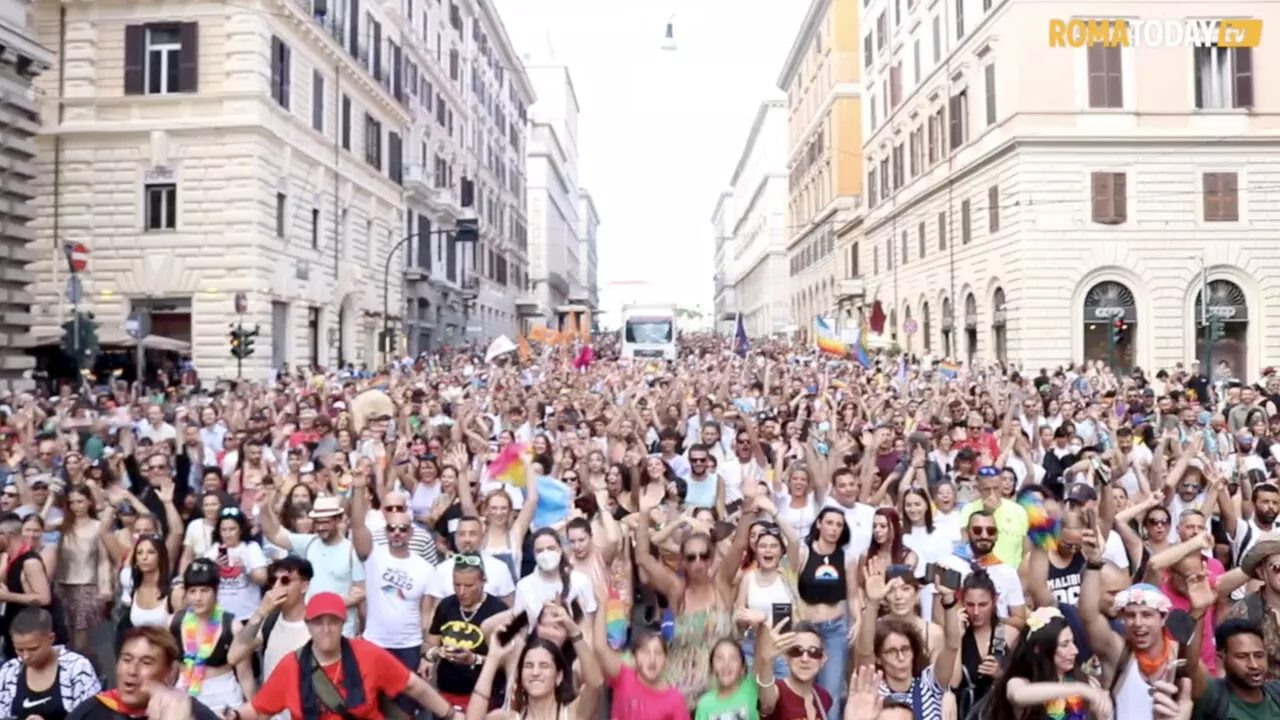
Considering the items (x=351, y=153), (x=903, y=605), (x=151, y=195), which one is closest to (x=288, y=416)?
(x=903, y=605)

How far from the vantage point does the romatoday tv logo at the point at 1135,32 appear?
106 ft

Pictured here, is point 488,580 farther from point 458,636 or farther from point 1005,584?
point 1005,584

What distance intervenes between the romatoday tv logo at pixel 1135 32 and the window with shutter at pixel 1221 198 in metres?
3.74

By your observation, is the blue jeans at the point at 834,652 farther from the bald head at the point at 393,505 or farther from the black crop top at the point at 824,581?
the bald head at the point at 393,505

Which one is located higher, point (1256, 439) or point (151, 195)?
point (151, 195)

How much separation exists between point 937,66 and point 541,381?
2586 cm

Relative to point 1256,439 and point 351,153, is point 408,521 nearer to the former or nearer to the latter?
point 1256,439

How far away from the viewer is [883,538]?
6.61m

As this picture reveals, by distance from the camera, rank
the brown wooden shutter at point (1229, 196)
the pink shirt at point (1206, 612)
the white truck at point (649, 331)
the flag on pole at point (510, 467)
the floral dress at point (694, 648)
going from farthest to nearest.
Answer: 1. the white truck at point (649, 331)
2. the brown wooden shutter at point (1229, 196)
3. the flag on pole at point (510, 467)
4. the pink shirt at point (1206, 612)
5. the floral dress at point (694, 648)

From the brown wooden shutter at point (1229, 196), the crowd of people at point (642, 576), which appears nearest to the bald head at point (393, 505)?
the crowd of people at point (642, 576)

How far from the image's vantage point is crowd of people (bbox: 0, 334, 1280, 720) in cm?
469

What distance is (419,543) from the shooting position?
23.0ft

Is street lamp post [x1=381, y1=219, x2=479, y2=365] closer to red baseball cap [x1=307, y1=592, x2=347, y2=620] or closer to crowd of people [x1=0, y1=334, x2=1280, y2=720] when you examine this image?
crowd of people [x1=0, y1=334, x2=1280, y2=720]

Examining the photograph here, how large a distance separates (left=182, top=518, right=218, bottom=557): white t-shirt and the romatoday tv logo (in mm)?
30457
